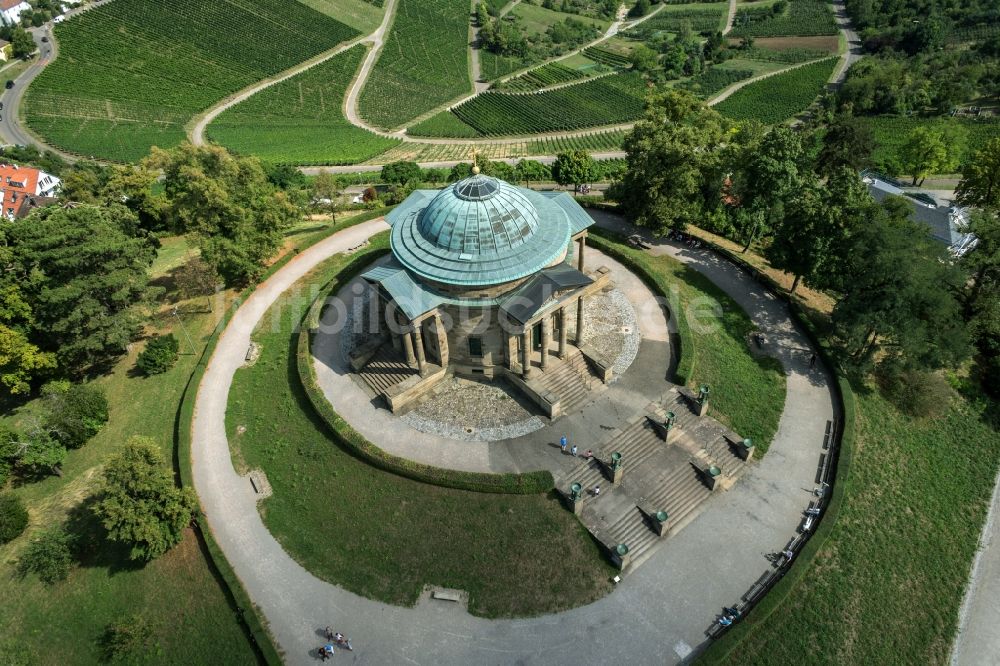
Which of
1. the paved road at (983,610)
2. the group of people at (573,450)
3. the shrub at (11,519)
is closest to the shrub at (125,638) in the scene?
the shrub at (11,519)

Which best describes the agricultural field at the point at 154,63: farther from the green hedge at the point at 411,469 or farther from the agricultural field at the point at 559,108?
the green hedge at the point at 411,469

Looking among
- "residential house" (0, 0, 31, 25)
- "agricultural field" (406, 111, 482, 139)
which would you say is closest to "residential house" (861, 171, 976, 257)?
"agricultural field" (406, 111, 482, 139)

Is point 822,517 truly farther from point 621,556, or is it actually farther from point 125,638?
point 125,638

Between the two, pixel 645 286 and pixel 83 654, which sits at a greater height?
Result: pixel 645 286

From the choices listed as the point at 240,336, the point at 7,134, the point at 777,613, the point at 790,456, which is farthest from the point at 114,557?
the point at 7,134

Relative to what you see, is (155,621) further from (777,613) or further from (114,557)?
(777,613)

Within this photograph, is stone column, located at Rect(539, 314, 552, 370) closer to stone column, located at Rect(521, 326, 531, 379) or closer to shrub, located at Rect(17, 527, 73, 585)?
stone column, located at Rect(521, 326, 531, 379)
